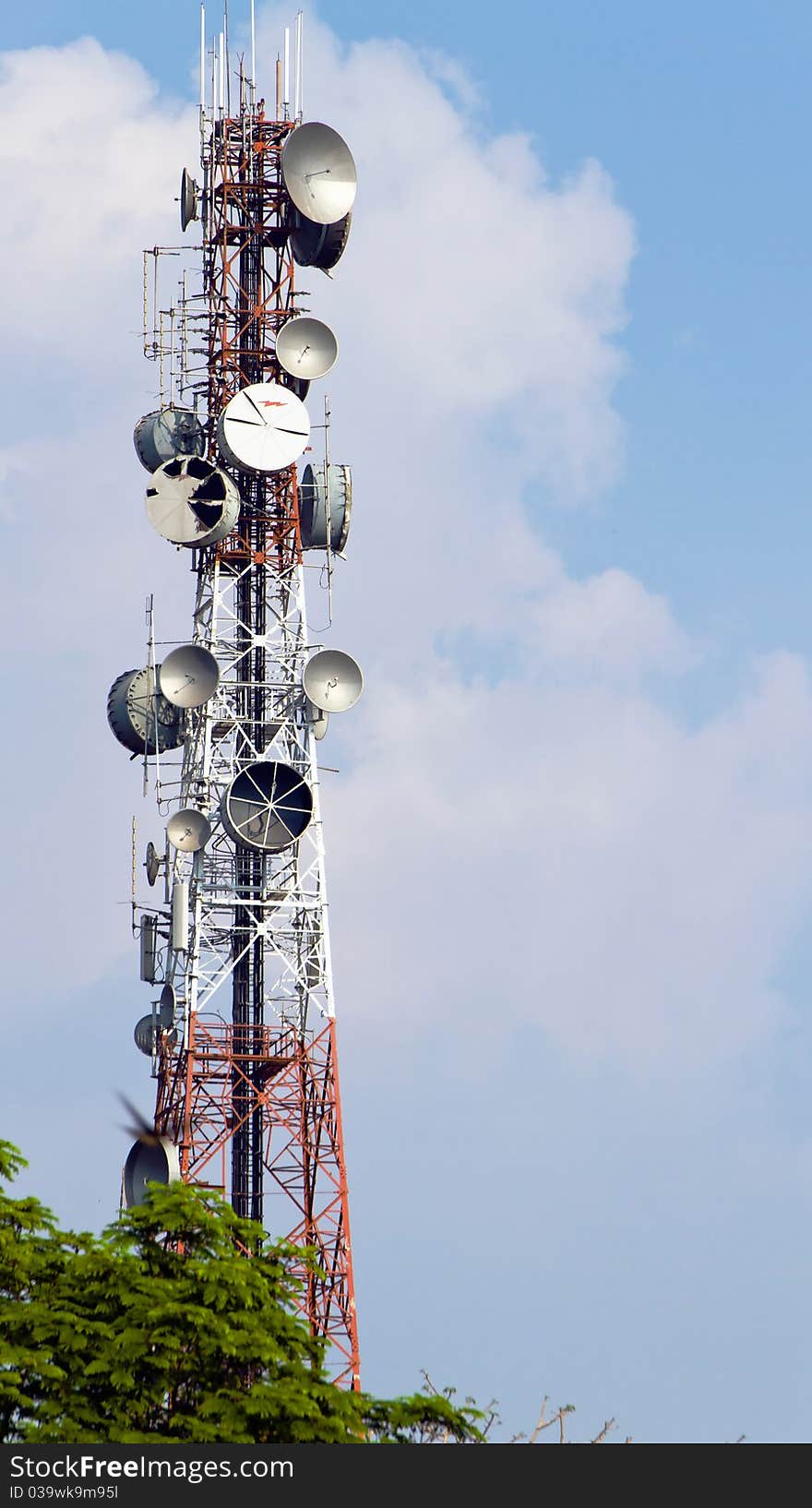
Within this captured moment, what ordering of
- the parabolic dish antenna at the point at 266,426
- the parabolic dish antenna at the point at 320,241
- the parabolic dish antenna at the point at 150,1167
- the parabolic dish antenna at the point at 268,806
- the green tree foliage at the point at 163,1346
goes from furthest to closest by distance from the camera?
the parabolic dish antenna at the point at 320,241, the parabolic dish antenna at the point at 266,426, the parabolic dish antenna at the point at 268,806, the parabolic dish antenna at the point at 150,1167, the green tree foliage at the point at 163,1346

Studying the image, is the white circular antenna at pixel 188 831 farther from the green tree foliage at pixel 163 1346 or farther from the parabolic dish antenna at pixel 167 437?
the green tree foliage at pixel 163 1346

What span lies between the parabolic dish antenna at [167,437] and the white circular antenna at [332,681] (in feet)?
27.3

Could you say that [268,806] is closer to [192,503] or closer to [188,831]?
[188,831]

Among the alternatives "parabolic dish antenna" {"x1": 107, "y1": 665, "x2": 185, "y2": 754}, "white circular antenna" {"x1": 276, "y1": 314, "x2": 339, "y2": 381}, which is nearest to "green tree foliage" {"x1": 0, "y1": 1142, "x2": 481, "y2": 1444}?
"parabolic dish antenna" {"x1": 107, "y1": 665, "x2": 185, "y2": 754}

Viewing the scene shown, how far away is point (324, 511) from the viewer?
A: 83.3 m

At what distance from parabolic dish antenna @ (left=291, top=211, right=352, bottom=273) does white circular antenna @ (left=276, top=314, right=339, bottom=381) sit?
2535mm

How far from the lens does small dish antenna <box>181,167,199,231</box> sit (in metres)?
84.4

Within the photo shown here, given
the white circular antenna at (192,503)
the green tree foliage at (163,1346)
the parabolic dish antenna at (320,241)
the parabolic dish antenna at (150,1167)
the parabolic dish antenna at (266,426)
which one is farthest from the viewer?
the parabolic dish antenna at (320,241)

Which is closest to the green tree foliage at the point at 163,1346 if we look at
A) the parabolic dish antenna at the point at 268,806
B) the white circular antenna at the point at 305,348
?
the parabolic dish antenna at the point at 268,806

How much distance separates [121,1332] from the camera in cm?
5269

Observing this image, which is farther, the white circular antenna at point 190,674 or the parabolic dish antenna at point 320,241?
the parabolic dish antenna at point 320,241

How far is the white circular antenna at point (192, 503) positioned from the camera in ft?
265

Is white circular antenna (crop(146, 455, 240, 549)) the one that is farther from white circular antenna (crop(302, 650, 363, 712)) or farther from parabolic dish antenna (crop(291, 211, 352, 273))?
parabolic dish antenna (crop(291, 211, 352, 273))

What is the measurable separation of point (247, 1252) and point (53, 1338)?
653cm
